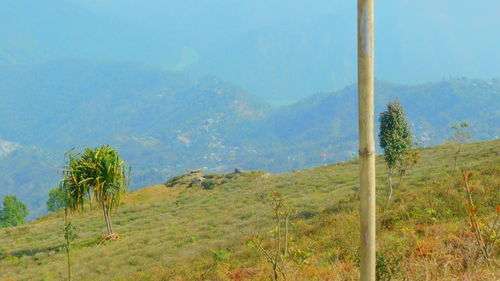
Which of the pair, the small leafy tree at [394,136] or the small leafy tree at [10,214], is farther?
the small leafy tree at [10,214]

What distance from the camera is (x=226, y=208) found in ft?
114

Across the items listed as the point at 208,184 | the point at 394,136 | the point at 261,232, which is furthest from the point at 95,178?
the point at 208,184

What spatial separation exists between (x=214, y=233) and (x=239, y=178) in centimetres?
3713

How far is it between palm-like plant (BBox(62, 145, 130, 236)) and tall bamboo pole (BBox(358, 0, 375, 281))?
2399cm

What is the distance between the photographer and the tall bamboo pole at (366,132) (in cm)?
357

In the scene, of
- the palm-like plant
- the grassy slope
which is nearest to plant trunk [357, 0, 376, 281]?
the grassy slope

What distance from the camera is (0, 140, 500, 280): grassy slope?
8352mm

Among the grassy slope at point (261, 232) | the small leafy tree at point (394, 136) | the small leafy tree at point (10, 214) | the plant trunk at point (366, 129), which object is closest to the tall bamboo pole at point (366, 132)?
the plant trunk at point (366, 129)

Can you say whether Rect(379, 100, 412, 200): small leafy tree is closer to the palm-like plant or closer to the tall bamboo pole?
the palm-like plant

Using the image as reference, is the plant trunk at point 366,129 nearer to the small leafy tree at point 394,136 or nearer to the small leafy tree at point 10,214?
the small leafy tree at point 394,136

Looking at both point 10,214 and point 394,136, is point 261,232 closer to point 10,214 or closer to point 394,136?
point 394,136

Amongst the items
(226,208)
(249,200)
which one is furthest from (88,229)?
(249,200)

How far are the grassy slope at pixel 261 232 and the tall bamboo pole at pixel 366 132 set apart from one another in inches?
83.2

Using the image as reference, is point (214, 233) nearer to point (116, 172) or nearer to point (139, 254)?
point (139, 254)
